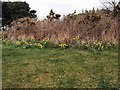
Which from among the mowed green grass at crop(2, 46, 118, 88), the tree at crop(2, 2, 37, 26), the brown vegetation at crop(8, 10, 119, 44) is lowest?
the mowed green grass at crop(2, 46, 118, 88)

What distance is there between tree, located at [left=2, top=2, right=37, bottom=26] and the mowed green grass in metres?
16.1

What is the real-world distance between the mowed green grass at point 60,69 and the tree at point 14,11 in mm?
16129

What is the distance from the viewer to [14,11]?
90.5 feet

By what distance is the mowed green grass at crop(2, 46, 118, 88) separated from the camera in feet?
25.1

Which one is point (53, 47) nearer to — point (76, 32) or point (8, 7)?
point (76, 32)

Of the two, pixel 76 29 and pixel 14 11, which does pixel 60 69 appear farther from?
pixel 14 11

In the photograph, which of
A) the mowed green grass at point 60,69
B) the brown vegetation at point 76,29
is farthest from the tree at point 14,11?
the mowed green grass at point 60,69

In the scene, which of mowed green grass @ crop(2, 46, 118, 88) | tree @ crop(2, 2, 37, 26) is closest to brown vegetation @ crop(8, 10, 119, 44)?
mowed green grass @ crop(2, 46, 118, 88)

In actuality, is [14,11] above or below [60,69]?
above

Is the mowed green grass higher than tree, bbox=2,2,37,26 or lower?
lower

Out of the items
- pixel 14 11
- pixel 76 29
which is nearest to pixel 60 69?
pixel 76 29

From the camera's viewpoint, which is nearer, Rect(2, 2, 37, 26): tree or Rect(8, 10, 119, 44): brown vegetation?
Rect(8, 10, 119, 44): brown vegetation

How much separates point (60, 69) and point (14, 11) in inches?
779

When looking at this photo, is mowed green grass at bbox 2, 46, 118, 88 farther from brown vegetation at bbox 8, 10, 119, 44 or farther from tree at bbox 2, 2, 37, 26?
tree at bbox 2, 2, 37, 26
